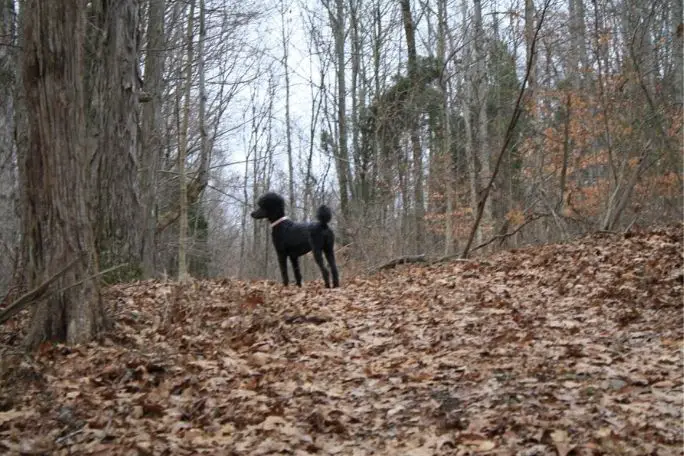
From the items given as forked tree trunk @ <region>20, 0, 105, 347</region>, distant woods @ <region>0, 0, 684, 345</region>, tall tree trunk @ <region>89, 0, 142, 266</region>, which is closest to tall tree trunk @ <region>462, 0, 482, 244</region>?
distant woods @ <region>0, 0, 684, 345</region>

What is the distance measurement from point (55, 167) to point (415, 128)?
1677 cm

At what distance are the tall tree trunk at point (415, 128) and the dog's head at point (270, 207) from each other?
1099 cm

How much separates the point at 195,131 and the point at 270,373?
18.6m

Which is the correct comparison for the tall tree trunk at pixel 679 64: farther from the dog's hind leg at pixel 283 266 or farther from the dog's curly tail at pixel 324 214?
the dog's hind leg at pixel 283 266

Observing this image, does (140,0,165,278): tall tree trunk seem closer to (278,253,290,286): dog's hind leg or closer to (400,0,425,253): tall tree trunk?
(278,253,290,286): dog's hind leg

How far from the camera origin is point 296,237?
388 inches

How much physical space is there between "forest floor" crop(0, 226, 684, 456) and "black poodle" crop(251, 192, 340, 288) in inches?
64.9

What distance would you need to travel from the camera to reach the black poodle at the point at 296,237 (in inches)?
379

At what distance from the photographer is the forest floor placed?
403 centimetres

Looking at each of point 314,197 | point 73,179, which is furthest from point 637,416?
point 314,197

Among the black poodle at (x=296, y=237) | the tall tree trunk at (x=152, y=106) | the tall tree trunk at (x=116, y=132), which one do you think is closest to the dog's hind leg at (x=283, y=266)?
the black poodle at (x=296, y=237)

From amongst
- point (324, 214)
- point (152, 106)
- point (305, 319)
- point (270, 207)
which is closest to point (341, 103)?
point (152, 106)

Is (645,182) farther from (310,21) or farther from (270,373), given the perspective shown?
(310,21)

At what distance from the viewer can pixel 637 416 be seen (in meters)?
3.88
